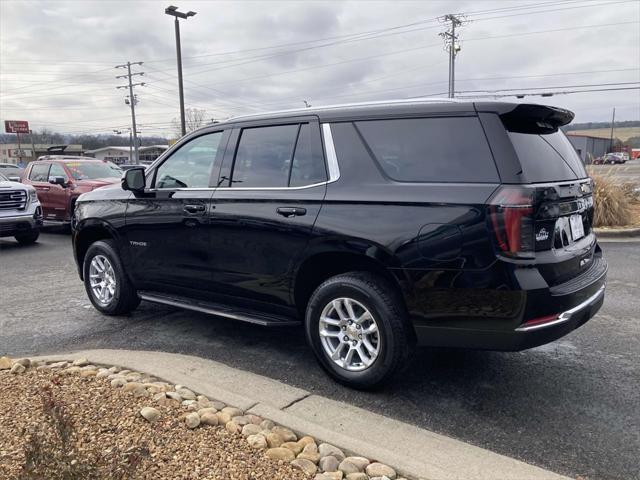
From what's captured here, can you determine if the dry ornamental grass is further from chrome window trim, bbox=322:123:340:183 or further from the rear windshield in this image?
chrome window trim, bbox=322:123:340:183

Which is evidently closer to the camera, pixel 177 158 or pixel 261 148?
pixel 261 148

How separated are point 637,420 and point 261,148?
10.5ft

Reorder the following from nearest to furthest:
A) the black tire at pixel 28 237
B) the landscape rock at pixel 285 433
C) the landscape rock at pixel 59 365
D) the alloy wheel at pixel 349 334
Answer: the landscape rock at pixel 285 433
the alloy wheel at pixel 349 334
the landscape rock at pixel 59 365
the black tire at pixel 28 237

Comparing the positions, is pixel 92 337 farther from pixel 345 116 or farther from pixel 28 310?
pixel 345 116

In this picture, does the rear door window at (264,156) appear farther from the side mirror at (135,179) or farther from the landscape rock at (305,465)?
the landscape rock at (305,465)

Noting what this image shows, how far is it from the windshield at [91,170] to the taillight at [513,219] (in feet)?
38.2

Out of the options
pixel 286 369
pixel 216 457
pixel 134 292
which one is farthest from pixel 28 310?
pixel 216 457

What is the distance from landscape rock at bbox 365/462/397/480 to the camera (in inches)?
97.6

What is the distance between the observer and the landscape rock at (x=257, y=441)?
2680 millimetres

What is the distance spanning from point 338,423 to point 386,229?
3.95ft

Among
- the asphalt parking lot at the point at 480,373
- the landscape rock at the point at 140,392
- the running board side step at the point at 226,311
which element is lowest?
the asphalt parking lot at the point at 480,373

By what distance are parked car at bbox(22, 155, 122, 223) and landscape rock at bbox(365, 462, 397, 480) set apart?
10.8m

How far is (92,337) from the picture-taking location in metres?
4.95

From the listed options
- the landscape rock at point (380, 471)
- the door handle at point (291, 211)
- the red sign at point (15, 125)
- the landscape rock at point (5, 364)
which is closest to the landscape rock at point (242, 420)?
the landscape rock at point (380, 471)
